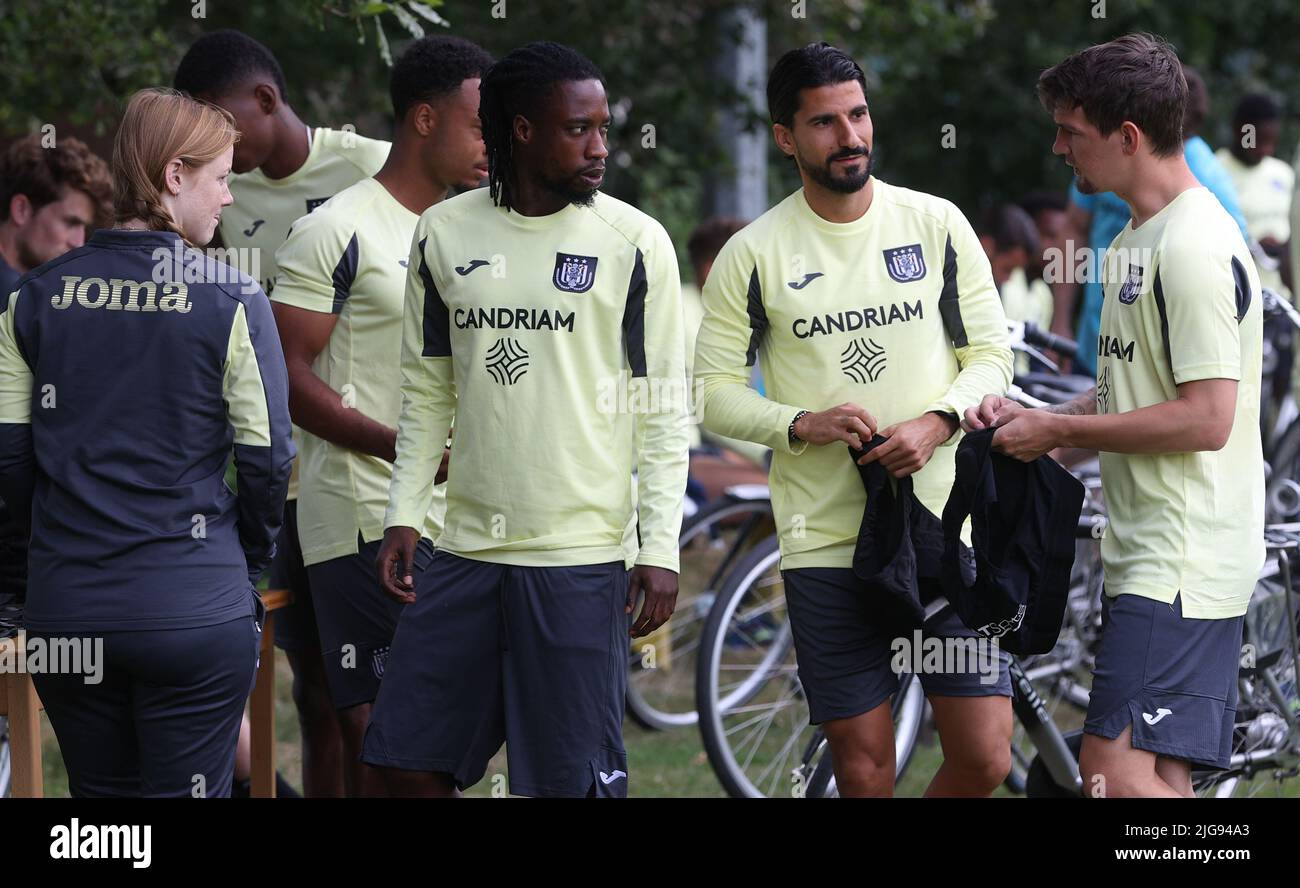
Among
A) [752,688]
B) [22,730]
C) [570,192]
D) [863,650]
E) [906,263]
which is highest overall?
[570,192]

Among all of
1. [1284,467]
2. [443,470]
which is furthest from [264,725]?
[1284,467]

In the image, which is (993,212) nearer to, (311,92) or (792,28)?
(792,28)

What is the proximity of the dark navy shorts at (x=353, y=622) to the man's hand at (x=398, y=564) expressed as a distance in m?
Answer: 0.45

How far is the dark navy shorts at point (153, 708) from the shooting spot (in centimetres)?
319

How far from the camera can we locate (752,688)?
5.71 metres

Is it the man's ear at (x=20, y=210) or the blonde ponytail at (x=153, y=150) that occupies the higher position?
the man's ear at (x=20, y=210)

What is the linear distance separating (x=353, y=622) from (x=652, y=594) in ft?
3.47

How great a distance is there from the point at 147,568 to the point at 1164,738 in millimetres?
2096

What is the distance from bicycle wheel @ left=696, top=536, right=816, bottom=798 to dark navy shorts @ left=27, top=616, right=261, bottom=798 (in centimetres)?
221

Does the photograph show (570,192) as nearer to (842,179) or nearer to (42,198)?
(842,179)

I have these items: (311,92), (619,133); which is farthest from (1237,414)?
(619,133)

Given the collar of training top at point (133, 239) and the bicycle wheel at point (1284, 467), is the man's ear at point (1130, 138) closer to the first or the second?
the collar of training top at point (133, 239)

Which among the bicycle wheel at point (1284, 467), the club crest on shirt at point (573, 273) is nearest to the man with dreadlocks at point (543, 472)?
the club crest on shirt at point (573, 273)

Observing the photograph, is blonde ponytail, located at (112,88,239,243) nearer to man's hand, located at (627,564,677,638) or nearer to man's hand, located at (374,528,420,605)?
man's hand, located at (374,528,420,605)
